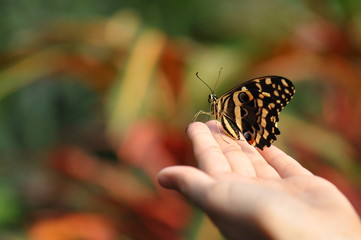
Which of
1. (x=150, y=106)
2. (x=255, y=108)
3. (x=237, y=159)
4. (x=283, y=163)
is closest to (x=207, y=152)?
(x=237, y=159)

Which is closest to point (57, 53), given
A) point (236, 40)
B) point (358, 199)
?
point (236, 40)

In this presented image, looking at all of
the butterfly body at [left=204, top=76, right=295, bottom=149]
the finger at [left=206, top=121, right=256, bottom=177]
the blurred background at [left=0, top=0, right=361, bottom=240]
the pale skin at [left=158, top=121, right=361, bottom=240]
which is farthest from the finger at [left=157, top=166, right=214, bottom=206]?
the blurred background at [left=0, top=0, right=361, bottom=240]

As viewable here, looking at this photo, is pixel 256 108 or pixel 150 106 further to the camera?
pixel 150 106

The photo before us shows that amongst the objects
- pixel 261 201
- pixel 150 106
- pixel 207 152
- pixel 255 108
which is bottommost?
pixel 261 201

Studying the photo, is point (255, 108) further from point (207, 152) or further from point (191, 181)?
point (191, 181)

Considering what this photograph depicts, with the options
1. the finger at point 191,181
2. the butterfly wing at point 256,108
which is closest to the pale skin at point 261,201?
the finger at point 191,181

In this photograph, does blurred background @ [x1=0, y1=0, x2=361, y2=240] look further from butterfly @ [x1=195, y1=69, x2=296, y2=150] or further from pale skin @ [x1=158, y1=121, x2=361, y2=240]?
pale skin @ [x1=158, y1=121, x2=361, y2=240]
